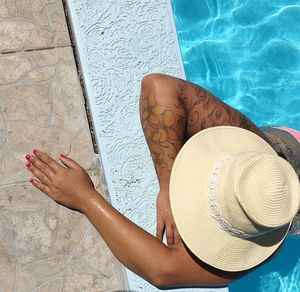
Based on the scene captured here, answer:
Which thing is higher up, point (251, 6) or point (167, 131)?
point (251, 6)

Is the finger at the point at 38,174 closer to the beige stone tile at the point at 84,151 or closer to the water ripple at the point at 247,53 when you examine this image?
the beige stone tile at the point at 84,151

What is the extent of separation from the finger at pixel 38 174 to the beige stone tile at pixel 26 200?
156 mm

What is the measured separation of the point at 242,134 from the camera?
2434mm

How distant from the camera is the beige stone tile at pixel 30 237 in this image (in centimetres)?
320

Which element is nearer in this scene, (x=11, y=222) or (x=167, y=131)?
(x=167, y=131)

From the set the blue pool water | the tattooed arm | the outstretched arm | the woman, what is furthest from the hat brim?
the blue pool water

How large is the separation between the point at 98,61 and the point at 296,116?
1.80m

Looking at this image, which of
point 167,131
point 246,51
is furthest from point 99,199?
point 246,51

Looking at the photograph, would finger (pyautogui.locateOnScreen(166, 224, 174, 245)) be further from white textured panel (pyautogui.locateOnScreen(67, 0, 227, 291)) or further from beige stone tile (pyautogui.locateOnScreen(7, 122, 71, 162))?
beige stone tile (pyautogui.locateOnScreen(7, 122, 71, 162))

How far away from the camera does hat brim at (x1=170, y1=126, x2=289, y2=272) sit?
7.33ft

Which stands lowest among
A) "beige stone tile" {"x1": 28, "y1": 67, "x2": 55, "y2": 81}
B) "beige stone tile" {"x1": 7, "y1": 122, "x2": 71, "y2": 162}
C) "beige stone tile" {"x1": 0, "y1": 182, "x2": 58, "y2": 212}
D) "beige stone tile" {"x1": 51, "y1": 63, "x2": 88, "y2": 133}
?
"beige stone tile" {"x1": 0, "y1": 182, "x2": 58, "y2": 212}

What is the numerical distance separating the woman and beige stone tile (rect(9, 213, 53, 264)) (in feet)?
Answer: 0.87

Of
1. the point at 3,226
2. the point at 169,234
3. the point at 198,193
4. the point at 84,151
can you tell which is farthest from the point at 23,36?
the point at 198,193

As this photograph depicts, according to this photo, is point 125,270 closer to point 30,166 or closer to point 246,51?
point 30,166
